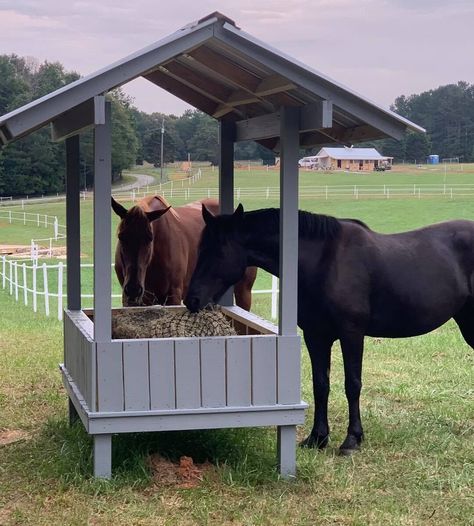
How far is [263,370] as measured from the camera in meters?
4.73

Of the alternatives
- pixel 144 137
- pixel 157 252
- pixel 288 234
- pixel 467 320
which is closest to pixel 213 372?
pixel 288 234

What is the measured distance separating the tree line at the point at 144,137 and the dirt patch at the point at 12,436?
9.69m

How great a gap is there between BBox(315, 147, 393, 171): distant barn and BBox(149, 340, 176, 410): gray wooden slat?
3037 inches

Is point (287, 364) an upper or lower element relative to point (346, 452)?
upper

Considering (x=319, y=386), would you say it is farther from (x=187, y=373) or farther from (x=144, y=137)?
(x=144, y=137)

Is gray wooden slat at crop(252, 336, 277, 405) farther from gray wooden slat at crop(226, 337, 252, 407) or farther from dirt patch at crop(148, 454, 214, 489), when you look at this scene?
dirt patch at crop(148, 454, 214, 489)

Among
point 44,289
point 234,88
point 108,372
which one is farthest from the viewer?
point 44,289

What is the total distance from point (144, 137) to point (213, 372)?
131 ft

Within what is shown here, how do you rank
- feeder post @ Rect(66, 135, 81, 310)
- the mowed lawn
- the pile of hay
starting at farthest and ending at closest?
1. feeder post @ Rect(66, 135, 81, 310)
2. the pile of hay
3. the mowed lawn

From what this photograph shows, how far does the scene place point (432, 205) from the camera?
42.6m

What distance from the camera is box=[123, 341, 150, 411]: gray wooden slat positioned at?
4.55 m

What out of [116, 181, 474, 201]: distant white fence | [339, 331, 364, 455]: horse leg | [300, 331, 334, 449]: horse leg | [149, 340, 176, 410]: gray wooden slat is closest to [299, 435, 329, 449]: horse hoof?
[300, 331, 334, 449]: horse leg

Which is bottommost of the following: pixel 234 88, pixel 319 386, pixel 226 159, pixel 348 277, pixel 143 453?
pixel 143 453

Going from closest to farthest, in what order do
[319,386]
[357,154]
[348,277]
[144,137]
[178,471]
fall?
[178,471] → [348,277] → [319,386] → [144,137] → [357,154]
